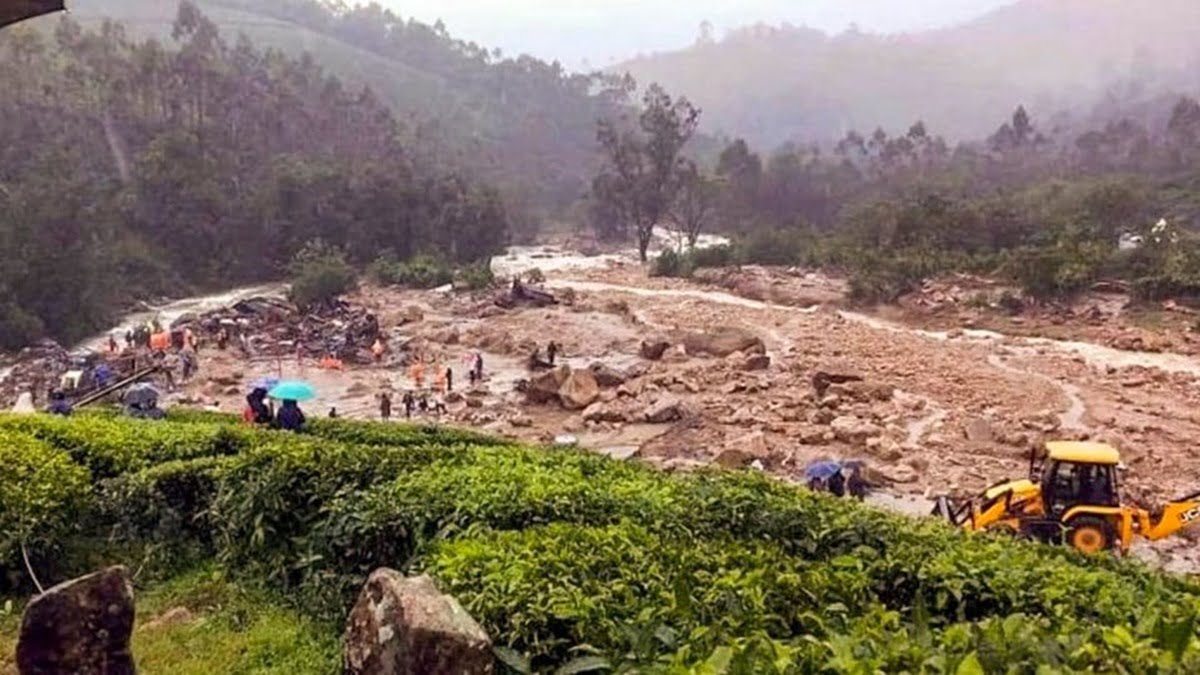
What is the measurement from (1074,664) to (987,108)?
187726 mm

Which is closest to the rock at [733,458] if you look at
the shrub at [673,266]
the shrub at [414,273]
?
the shrub at [414,273]

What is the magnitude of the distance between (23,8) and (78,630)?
3.72 meters

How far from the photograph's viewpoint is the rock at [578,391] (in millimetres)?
23922

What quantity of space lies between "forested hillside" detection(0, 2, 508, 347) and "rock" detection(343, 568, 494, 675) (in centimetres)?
3649

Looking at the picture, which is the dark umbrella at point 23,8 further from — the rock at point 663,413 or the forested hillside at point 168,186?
the forested hillside at point 168,186

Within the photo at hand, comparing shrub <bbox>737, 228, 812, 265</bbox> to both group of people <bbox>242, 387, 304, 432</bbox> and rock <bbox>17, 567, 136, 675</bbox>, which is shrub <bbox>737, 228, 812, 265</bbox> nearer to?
group of people <bbox>242, 387, 304, 432</bbox>

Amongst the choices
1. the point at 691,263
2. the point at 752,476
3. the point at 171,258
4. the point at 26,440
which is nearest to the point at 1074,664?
the point at 752,476

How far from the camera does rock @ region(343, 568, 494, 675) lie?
3900mm

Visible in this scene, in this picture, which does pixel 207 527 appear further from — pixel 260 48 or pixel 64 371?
pixel 260 48

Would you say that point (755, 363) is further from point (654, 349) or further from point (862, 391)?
point (862, 391)

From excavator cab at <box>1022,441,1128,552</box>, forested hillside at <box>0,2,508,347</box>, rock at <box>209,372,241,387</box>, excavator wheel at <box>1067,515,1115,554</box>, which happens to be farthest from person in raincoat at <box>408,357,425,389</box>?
excavator wheel at <box>1067,515,1115,554</box>

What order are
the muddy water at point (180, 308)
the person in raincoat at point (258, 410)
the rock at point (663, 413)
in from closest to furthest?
the person in raincoat at point (258, 410) < the rock at point (663, 413) < the muddy water at point (180, 308)

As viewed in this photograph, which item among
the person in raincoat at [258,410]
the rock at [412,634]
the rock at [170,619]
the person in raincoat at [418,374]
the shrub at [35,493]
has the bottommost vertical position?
the person in raincoat at [418,374]

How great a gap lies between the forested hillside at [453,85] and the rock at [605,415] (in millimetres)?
57583
